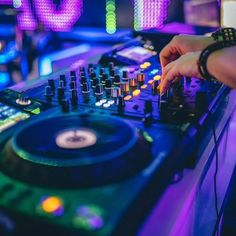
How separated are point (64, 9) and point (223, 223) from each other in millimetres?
1650

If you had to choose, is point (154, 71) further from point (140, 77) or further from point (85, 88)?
point (85, 88)

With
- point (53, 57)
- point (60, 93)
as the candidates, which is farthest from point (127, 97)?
point (53, 57)

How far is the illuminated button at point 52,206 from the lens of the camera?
437 mm

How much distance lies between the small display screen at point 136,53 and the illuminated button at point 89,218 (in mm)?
731

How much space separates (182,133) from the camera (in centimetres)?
65

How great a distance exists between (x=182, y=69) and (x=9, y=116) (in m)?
0.33

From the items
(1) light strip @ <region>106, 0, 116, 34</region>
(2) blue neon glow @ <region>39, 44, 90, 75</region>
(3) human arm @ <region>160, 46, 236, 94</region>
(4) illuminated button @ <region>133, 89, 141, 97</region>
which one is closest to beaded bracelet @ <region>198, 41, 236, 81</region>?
(3) human arm @ <region>160, 46, 236, 94</region>

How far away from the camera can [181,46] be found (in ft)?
3.07

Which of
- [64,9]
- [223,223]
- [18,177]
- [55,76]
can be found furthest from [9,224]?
[64,9]

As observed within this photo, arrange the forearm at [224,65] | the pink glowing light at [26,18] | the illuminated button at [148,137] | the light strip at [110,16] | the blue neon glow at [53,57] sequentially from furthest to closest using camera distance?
1. the pink glowing light at [26,18]
2. the light strip at [110,16]
3. the blue neon glow at [53,57]
4. the forearm at [224,65]
5. the illuminated button at [148,137]

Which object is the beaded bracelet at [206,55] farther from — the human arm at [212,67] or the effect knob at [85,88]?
the effect knob at [85,88]

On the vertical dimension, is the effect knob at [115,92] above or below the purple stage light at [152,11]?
below

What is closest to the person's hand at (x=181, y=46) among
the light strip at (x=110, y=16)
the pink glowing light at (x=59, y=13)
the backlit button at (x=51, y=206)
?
the backlit button at (x=51, y=206)

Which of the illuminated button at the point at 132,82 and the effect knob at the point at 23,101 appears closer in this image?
the effect knob at the point at 23,101
